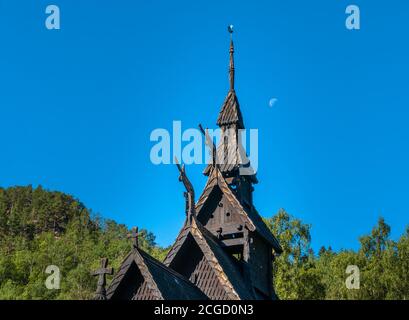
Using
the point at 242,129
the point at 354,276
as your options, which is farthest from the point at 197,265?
the point at 354,276

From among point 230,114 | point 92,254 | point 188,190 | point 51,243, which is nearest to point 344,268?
point 230,114

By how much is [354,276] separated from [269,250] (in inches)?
860

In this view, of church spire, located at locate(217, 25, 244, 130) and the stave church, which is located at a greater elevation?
church spire, located at locate(217, 25, 244, 130)

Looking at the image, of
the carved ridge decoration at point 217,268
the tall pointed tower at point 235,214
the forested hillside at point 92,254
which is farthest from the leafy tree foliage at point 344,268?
the carved ridge decoration at point 217,268

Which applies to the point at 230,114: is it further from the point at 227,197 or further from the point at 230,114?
the point at 227,197

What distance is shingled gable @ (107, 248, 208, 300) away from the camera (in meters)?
16.5

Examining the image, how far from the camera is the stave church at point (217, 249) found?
55.8ft

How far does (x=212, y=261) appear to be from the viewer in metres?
20.9

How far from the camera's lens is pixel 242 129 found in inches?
1106

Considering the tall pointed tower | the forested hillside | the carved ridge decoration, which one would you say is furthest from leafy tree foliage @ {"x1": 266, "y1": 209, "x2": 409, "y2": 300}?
the carved ridge decoration

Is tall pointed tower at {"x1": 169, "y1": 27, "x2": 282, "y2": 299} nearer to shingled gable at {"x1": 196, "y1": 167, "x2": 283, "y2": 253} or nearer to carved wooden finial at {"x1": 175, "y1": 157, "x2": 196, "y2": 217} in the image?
shingled gable at {"x1": 196, "y1": 167, "x2": 283, "y2": 253}

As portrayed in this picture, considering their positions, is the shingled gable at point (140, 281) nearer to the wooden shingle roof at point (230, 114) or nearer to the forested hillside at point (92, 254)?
the wooden shingle roof at point (230, 114)
